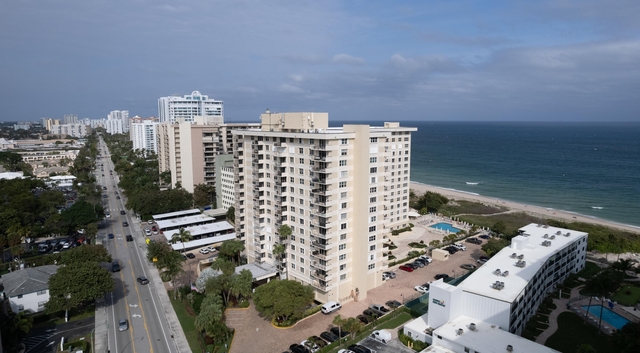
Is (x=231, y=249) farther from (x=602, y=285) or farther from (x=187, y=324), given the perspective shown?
(x=602, y=285)

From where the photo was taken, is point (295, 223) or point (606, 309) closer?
point (606, 309)

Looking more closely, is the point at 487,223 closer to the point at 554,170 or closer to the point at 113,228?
the point at 113,228

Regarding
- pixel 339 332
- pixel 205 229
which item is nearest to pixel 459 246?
pixel 339 332

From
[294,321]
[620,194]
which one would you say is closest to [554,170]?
[620,194]

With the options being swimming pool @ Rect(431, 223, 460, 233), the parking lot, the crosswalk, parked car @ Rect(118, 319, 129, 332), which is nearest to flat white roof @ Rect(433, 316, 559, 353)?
the parking lot

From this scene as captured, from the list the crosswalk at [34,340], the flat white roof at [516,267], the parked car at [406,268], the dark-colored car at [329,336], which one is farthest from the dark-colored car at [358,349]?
the crosswalk at [34,340]

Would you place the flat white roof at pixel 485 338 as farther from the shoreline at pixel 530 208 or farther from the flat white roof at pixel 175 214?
the shoreline at pixel 530 208

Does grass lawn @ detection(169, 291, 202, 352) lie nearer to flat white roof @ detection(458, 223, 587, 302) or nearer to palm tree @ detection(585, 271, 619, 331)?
flat white roof @ detection(458, 223, 587, 302)

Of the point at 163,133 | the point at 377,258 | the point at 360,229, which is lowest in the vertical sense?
the point at 377,258
